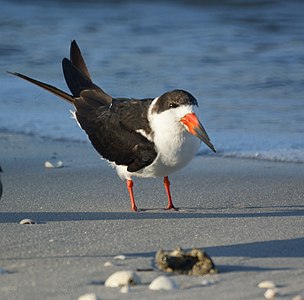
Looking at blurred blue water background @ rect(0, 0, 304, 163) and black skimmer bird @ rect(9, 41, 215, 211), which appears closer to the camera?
→ black skimmer bird @ rect(9, 41, 215, 211)

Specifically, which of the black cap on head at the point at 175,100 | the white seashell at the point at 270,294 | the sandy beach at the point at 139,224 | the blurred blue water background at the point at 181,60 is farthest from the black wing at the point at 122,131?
the white seashell at the point at 270,294

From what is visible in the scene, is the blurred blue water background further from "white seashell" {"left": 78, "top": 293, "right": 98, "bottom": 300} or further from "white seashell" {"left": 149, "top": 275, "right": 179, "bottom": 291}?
"white seashell" {"left": 78, "top": 293, "right": 98, "bottom": 300}

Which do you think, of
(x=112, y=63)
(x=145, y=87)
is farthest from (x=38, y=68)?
(x=145, y=87)

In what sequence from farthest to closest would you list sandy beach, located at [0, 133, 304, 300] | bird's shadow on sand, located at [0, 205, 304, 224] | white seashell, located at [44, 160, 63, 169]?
white seashell, located at [44, 160, 63, 169], bird's shadow on sand, located at [0, 205, 304, 224], sandy beach, located at [0, 133, 304, 300]

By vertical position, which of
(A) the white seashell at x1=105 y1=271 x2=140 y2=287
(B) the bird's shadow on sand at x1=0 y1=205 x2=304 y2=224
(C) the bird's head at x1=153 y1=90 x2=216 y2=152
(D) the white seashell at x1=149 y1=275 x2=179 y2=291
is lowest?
(B) the bird's shadow on sand at x1=0 y1=205 x2=304 y2=224

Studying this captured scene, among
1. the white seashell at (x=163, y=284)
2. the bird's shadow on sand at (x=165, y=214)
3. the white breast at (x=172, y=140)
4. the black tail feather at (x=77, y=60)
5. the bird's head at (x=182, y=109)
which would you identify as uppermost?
the black tail feather at (x=77, y=60)

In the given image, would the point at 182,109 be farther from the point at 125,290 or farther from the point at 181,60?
the point at 181,60

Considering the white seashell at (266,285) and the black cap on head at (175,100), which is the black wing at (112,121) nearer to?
the black cap on head at (175,100)

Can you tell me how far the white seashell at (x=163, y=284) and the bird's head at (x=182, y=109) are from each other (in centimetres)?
159

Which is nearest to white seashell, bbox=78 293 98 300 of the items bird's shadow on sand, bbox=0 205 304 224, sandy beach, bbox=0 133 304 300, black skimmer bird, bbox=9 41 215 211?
sandy beach, bbox=0 133 304 300

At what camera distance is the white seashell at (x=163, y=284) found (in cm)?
379

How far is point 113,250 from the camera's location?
4.52 m

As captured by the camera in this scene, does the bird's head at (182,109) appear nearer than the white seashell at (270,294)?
Answer: No

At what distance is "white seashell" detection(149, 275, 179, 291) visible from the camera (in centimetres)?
379
